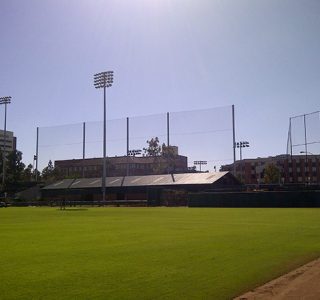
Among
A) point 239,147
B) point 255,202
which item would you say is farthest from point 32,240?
point 239,147

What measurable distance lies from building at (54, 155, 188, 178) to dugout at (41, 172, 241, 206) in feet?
47.1

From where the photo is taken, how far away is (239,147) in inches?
4523

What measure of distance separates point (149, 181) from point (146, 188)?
2611 millimetres

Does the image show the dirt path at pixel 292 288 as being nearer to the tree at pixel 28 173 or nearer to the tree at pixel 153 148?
the tree at pixel 153 148

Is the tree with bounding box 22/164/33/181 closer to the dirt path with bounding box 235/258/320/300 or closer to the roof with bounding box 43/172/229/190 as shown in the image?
the roof with bounding box 43/172/229/190

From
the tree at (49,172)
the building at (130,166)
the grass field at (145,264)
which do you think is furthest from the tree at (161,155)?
the grass field at (145,264)

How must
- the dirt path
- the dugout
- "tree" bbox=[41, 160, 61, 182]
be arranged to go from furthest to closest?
"tree" bbox=[41, 160, 61, 182] < the dugout < the dirt path

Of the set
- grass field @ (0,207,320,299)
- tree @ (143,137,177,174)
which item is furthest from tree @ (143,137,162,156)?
grass field @ (0,207,320,299)

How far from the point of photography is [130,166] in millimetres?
135750

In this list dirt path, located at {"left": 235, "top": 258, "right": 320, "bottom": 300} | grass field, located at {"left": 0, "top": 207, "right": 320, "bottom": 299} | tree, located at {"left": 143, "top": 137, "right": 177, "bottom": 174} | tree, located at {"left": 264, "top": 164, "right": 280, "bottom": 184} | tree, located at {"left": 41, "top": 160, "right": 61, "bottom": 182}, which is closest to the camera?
dirt path, located at {"left": 235, "top": 258, "right": 320, "bottom": 300}

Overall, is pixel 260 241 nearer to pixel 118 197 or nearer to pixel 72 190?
pixel 118 197

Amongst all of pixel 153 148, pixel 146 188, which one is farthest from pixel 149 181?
pixel 153 148

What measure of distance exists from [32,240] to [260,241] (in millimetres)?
8268

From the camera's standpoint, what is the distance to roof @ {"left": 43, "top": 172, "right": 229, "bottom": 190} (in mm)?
79562
